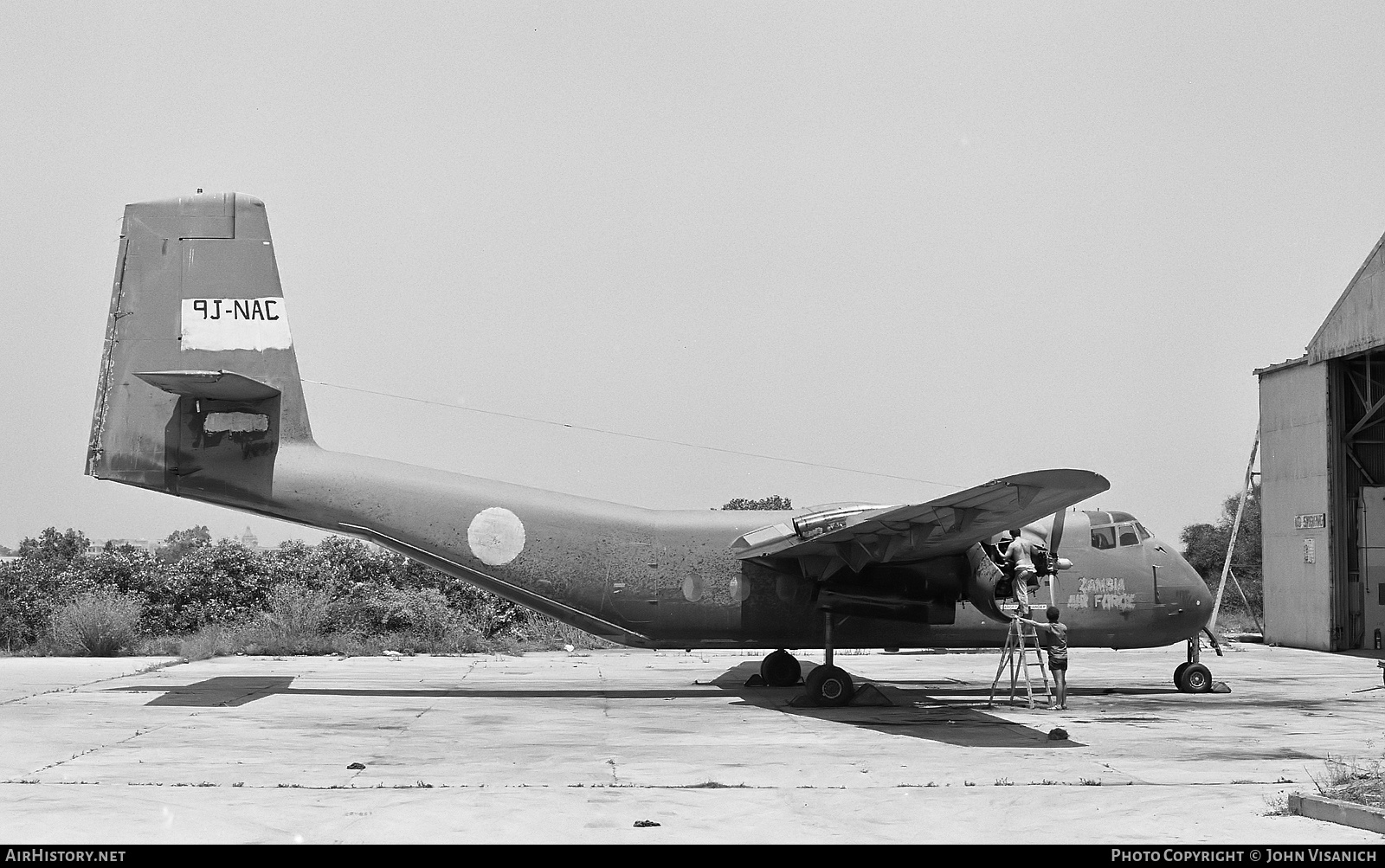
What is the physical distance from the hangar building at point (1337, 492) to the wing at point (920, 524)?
17363 mm

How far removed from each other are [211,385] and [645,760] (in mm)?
8287

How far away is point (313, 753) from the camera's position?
39.9 ft

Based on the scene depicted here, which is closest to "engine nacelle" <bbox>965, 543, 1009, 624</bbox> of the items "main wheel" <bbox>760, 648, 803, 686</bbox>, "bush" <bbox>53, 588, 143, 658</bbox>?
"main wheel" <bbox>760, 648, 803, 686</bbox>

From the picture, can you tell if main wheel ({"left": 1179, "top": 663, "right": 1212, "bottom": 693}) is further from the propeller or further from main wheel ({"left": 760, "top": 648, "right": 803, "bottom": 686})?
main wheel ({"left": 760, "top": 648, "right": 803, "bottom": 686})

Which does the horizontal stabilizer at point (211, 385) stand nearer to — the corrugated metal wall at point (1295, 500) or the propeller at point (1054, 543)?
the propeller at point (1054, 543)

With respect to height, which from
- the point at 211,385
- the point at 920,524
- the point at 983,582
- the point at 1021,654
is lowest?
the point at 1021,654

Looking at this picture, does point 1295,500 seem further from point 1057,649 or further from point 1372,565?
point 1057,649

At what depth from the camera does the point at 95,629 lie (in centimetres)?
2670

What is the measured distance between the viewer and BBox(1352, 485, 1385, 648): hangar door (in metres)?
29.6

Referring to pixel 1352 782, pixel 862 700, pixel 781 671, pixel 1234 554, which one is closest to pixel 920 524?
pixel 862 700

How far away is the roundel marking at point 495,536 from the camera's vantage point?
57.0 ft

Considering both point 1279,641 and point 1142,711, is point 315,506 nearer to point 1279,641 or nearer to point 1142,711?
point 1142,711

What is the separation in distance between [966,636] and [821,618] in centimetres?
229
